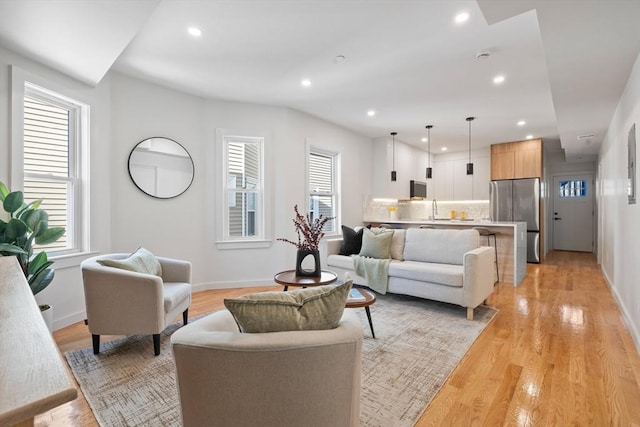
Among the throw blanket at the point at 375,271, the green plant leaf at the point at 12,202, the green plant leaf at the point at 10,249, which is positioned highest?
the green plant leaf at the point at 12,202

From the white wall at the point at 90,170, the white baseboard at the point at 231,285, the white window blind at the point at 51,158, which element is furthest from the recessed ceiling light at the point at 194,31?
the white baseboard at the point at 231,285

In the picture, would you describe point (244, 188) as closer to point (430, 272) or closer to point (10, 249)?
point (10, 249)

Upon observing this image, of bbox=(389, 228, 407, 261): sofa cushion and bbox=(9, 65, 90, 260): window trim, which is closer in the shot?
bbox=(9, 65, 90, 260): window trim

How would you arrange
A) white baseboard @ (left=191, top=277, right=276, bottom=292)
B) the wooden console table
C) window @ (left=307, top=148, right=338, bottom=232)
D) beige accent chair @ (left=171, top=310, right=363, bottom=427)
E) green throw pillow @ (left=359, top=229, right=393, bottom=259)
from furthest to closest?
1. window @ (left=307, top=148, right=338, bottom=232)
2. white baseboard @ (left=191, top=277, right=276, bottom=292)
3. green throw pillow @ (left=359, top=229, right=393, bottom=259)
4. beige accent chair @ (left=171, top=310, right=363, bottom=427)
5. the wooden console table

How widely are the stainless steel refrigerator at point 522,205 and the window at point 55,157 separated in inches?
293

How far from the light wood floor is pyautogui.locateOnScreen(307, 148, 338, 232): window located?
2.37 m

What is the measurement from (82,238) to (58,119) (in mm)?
1203

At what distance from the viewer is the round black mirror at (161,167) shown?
144 inches

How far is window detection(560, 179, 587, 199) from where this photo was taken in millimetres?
7945

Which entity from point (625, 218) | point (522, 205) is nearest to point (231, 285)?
point (625, 218)

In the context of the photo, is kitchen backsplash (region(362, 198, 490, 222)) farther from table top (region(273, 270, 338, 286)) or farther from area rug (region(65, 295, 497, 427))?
area rug (region(65, 295, 497, 427))

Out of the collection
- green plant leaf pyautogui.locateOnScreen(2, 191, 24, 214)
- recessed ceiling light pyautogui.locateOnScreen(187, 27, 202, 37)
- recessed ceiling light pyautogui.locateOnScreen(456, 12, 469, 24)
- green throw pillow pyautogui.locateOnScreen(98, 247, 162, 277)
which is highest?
recessed ceiling light pyautogui.locateOnScreen(187, 27, 202, 37)

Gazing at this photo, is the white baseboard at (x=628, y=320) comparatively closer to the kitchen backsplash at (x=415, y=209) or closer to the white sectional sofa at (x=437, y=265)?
the white sectional sofa at (x=437, y=265)

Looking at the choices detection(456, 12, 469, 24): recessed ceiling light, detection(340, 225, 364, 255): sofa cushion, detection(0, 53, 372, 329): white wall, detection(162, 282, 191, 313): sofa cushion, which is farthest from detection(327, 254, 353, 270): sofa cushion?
detection(456, 12, 469, 24): recessed ceiling light
